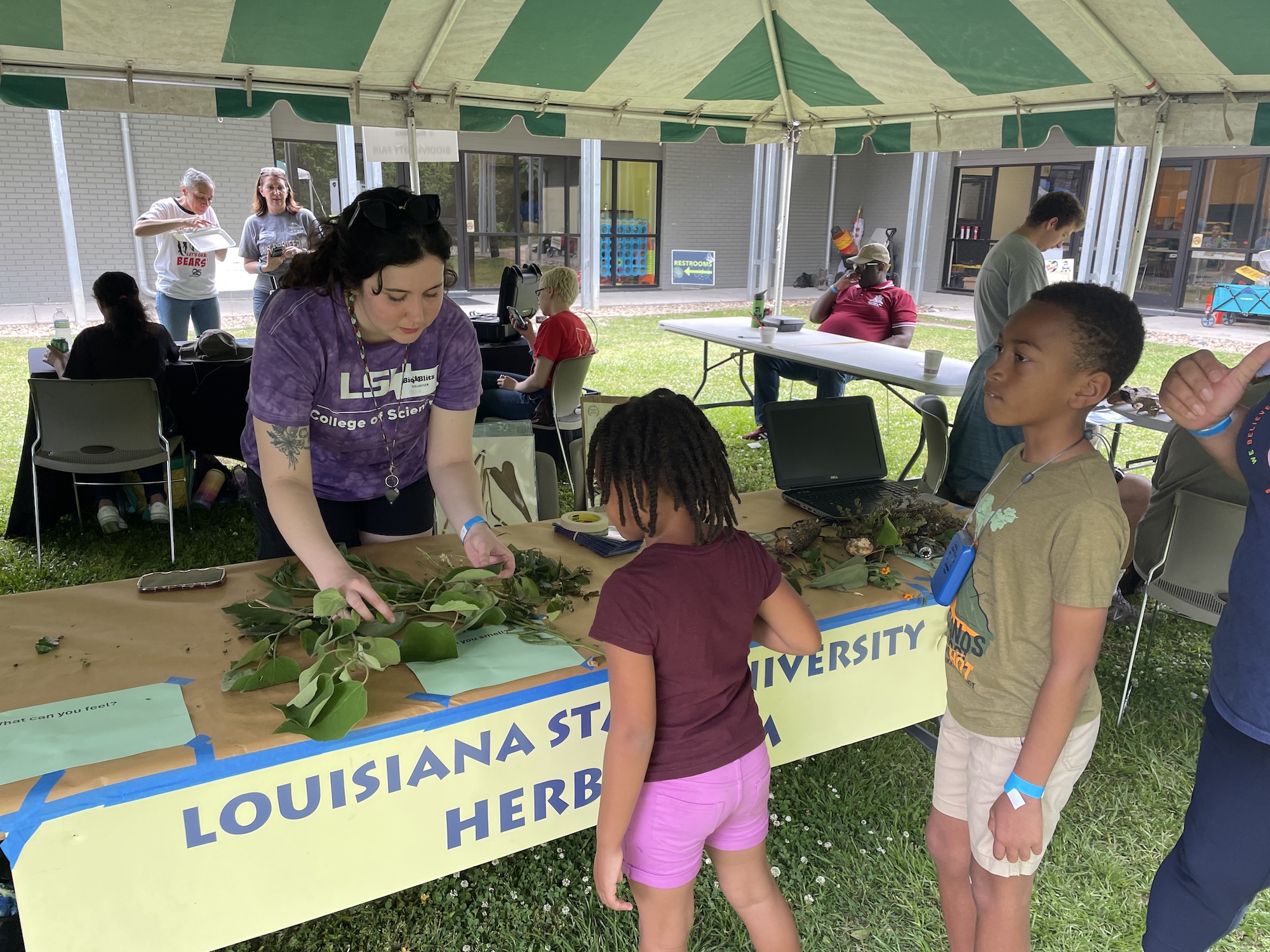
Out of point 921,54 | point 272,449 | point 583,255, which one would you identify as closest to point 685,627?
point 272,449

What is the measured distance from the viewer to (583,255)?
1287 centimetres

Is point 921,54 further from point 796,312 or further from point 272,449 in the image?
point 796,312

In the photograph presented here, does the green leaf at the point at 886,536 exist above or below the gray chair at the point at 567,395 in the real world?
above

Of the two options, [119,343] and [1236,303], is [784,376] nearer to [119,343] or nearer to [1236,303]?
[119,343]

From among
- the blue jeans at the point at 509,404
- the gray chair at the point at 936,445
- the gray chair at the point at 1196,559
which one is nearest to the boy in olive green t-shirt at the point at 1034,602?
the gray chair at the point at 1196,559

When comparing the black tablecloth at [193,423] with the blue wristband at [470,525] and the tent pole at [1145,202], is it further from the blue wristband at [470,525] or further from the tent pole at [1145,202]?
the tent pole at [1145,202]

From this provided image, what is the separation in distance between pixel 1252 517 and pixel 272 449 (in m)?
1.73

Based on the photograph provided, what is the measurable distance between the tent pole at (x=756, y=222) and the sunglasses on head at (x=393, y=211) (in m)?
12.7

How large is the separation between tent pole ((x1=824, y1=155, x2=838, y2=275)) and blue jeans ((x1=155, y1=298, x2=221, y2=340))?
Answer: 1281 centimetres

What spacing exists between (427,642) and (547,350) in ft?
11.0

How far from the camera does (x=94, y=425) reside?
402 cm

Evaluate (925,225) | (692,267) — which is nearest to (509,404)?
(692,267)

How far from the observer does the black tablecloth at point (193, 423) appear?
4.34 m

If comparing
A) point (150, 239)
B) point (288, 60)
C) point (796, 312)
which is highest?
point (288, 60)
